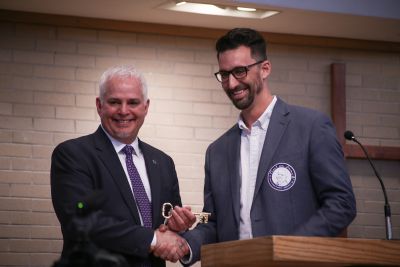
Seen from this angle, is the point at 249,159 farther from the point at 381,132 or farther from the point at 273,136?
the point at 381,132

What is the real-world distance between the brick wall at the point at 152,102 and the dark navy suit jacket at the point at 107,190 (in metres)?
2.20

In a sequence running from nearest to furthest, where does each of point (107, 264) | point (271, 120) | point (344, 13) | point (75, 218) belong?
point (75, 218) < point (107, 264) < point (271, 120) < point (344, 13)

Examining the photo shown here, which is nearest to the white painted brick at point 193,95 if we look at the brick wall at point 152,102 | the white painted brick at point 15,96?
the brick wall at point 152,102

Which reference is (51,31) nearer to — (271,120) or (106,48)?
(106,48)

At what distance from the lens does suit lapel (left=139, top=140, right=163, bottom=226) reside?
407 centimetres

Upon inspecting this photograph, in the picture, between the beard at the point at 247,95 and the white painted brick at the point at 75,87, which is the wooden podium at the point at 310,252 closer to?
the beard at the point at 247,95

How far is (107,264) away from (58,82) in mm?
4103

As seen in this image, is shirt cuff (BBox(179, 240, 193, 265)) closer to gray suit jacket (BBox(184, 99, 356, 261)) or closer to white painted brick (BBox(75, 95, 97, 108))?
gray suit jacket (BBox(184, 99, 356, 261))

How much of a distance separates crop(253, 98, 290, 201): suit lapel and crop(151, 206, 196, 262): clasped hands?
37 cm

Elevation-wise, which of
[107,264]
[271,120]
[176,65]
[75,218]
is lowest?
[107,264]

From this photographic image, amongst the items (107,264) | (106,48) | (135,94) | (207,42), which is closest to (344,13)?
(207,42)

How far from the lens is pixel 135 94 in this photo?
4129mm

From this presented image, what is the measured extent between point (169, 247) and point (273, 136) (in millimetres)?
688

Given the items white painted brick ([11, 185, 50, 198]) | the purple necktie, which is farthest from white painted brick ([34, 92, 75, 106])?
the purple necktie
